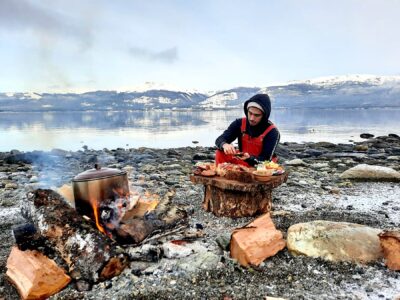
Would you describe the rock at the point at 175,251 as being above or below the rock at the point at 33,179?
above

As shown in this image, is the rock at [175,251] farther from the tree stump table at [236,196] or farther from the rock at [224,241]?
the tree stump table at [236,196]

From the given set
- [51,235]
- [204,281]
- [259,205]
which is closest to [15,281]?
[51,235]

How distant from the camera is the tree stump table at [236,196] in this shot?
5.78m

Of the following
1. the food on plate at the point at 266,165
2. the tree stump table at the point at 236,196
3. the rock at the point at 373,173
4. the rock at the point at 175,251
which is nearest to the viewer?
the rock at the point at 175,251

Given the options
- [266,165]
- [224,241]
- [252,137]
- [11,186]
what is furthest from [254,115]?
[11,186]

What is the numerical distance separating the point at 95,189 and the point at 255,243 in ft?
6.96

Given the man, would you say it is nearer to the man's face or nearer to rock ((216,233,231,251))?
the man's face

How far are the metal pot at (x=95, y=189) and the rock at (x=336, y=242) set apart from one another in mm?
2367

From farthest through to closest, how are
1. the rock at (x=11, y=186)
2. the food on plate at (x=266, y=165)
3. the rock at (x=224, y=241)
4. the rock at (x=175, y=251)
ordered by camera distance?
1. the rock at (x=11, y=186)
2. the food on plate at (x=266, y=165)
3. the rock at (x=224, y=241)
4. the rock at (x=175, y=251)

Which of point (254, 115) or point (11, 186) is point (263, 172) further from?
point (11, 186)

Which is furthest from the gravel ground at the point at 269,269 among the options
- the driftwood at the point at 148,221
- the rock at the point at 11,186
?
the rock at the point at 11,186

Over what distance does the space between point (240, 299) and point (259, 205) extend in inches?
102

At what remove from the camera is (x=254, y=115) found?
21.3 feet

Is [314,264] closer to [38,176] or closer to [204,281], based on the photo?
[204,281]
